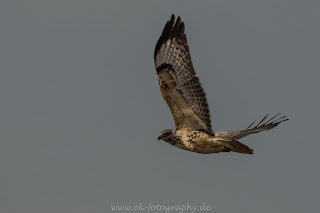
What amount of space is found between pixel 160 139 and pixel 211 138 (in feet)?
3.81

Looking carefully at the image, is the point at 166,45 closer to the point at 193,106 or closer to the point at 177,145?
the point at 193,106

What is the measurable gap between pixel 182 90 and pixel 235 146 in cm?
185

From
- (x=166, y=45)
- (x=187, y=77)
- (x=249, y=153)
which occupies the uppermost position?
(x=166, y=45)

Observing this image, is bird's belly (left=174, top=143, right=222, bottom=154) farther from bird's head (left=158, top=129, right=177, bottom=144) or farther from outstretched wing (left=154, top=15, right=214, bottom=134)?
→ outstretched wing (left=154, top=15, right=214, bottom=134)

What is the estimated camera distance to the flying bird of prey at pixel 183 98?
35.5 feet

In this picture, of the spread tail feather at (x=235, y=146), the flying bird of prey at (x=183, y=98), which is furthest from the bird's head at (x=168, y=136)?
the spread tail feather at (x=235, y=146)

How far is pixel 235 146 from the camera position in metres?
10.2

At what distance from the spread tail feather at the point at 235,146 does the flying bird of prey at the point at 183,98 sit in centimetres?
9

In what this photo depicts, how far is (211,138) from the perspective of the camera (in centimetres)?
1072

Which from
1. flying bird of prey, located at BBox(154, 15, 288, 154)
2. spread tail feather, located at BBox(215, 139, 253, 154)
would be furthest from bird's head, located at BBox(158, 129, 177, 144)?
spread tail feather, located at BBox(215, 139, 253, 154)

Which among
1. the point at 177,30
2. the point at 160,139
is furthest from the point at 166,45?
the point at 160,139

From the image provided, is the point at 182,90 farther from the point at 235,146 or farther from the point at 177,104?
the point at 235,146

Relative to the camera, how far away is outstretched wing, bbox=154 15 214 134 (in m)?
11.2

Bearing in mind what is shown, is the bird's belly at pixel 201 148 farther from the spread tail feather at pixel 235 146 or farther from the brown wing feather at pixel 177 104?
the brown wing feather at pixel 177 104
